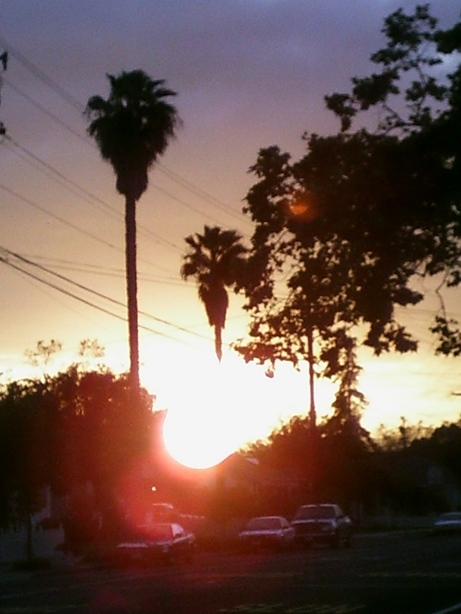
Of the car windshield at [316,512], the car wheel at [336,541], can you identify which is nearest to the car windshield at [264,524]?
the car windshield at [316,512]

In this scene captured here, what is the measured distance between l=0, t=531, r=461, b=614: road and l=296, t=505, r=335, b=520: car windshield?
36.0ft

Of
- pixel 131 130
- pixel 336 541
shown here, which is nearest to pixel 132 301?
pixel 131 130

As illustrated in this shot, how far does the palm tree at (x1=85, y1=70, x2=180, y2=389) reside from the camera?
43375 mm

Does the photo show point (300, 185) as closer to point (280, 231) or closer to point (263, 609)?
point (280, 231)

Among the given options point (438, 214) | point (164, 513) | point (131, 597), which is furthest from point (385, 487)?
point (438, 214)

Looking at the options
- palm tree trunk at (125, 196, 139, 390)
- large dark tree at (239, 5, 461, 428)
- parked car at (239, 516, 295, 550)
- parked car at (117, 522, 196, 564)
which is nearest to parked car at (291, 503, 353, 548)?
parked car at (239, 516, 295, 550)

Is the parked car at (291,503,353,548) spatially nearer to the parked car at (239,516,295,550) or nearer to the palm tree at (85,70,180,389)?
the parked car at (239,516,295,550)

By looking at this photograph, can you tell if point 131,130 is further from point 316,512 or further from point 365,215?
point 365,215

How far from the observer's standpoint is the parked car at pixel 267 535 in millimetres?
46625

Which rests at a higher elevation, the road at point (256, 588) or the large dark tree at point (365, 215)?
the large dark tree at point (365, 215)

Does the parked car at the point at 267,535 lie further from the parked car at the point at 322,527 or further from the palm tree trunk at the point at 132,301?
the palm tree trunk at the point at 132,301

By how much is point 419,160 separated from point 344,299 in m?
2.55

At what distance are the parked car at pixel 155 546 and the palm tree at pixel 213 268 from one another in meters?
15.4

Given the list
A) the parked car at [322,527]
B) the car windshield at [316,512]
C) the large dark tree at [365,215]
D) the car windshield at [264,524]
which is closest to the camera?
the large dark tree at [365,215]
